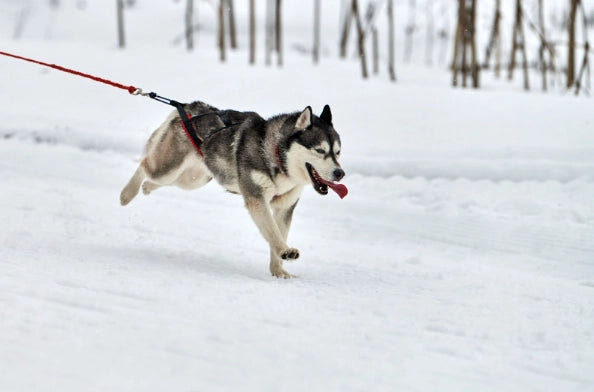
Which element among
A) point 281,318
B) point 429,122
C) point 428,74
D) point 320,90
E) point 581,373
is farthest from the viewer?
point 428,74

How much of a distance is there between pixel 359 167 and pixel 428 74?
269 inches

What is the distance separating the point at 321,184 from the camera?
4.29 meters

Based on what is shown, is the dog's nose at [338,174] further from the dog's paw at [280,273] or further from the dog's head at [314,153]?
the dog's paw at [280,273]

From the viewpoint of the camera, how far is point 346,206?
708 centimetres

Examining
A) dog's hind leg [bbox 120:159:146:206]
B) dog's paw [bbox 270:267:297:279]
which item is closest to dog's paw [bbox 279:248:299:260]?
dog's paw [bbox 270:267:297:279]

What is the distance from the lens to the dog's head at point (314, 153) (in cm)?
422

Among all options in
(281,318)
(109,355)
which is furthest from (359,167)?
(109,355)

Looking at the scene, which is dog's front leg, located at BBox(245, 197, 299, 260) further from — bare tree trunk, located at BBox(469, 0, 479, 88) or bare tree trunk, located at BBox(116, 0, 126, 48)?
bare tree trunk, located at BBox(116, 0, 126, 48)

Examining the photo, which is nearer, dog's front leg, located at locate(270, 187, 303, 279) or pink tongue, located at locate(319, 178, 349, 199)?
pink tongue, located at locate(319, 178, 349, 199)

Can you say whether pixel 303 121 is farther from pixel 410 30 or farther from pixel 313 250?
pixel 410 30

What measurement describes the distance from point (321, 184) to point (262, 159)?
0.48m

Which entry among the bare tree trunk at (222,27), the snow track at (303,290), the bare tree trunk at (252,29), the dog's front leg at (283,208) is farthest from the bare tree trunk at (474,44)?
the dog's front leg at (283,208)

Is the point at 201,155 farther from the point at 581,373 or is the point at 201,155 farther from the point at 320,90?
the point at 320,90

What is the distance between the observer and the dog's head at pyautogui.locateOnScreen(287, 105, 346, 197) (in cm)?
422
